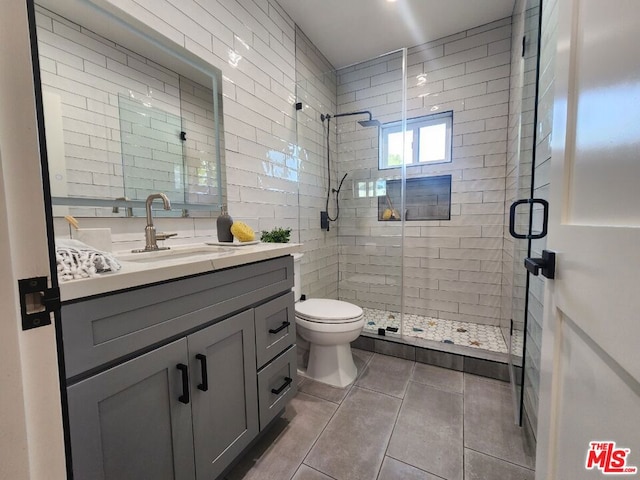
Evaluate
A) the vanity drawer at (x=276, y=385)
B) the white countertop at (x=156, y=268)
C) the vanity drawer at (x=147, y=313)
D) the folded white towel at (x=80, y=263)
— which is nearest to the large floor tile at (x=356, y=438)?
the vanity drawer at (x=276, y=385)

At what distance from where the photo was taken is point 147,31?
124 cm

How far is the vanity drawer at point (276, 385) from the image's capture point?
3.96 feet

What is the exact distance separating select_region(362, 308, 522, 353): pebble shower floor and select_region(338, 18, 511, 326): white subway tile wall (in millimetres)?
78

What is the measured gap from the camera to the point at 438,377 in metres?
1.88

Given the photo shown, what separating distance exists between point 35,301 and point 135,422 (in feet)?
1.76

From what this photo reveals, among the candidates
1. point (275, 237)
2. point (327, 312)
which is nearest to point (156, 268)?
point (275, 237)

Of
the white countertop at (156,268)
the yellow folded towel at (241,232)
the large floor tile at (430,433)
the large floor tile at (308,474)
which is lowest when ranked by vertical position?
the large floor tile at (430,433)

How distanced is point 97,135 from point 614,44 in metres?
1.60

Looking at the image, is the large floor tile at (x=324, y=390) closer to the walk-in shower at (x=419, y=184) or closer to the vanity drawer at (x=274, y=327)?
the vanity drawer at (x=274, y=327)

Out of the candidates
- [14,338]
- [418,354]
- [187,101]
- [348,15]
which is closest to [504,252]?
[418,354]

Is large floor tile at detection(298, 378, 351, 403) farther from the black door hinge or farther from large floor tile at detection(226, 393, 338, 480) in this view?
the black door hinge

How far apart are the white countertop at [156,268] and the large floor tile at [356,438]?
963 millimetres

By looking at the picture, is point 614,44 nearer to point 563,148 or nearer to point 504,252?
point 563,148

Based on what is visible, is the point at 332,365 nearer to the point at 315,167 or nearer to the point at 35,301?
the point at 35,301
